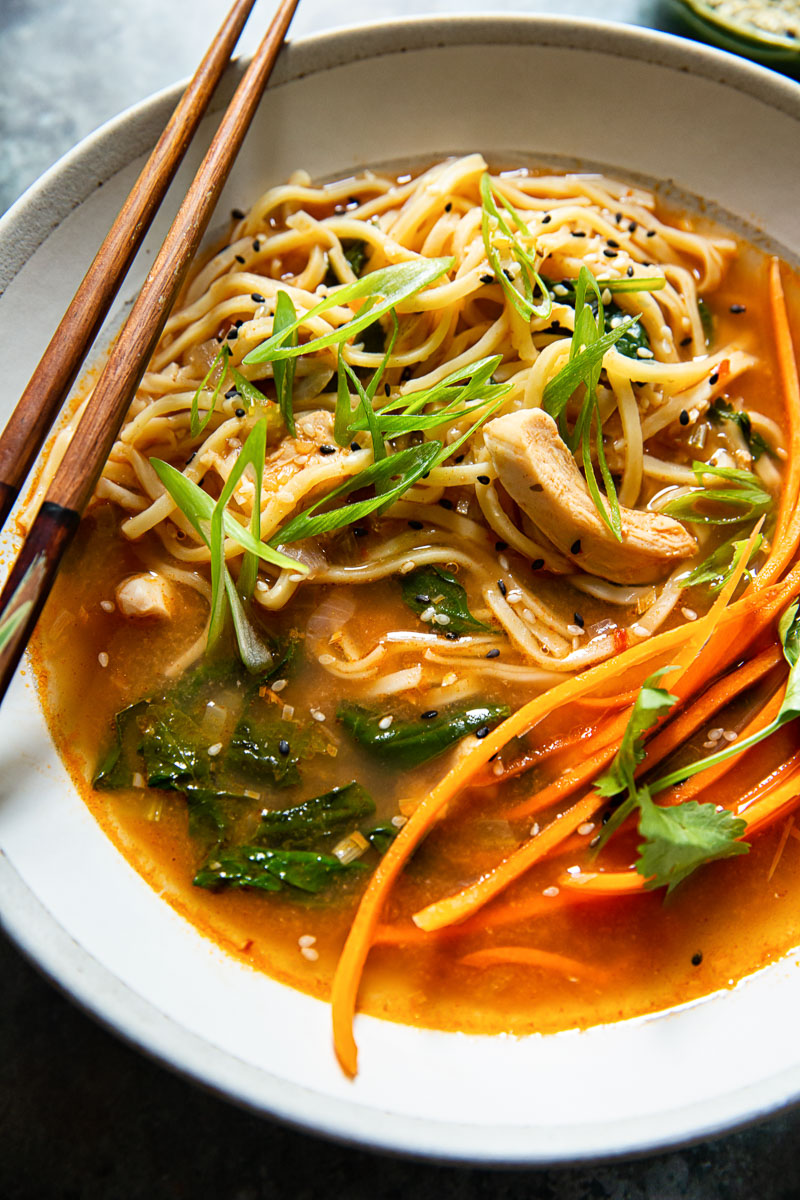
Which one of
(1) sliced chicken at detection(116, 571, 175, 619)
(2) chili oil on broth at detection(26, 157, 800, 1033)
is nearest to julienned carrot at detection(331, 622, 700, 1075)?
(2) chili oil on broth at detection(26, 157, 800, 1033)

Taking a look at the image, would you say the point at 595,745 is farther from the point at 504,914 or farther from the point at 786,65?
the point at 786,65

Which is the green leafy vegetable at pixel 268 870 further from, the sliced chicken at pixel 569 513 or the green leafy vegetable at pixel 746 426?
the green leafy vegetable at pixel 746 426

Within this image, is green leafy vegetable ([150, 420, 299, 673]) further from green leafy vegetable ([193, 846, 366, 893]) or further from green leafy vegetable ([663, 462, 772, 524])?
green leafy vegetable ([663, 462, 772, 524])

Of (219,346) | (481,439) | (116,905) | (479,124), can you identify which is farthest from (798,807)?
(479,124)

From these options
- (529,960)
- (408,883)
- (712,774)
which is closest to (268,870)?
(408,883)

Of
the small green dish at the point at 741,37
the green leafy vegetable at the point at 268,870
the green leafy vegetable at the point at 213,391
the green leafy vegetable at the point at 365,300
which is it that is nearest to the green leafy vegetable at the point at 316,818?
the green leafy vegetable at the point at 268,870

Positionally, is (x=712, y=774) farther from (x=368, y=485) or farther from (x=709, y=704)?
(x=368, y=485)
